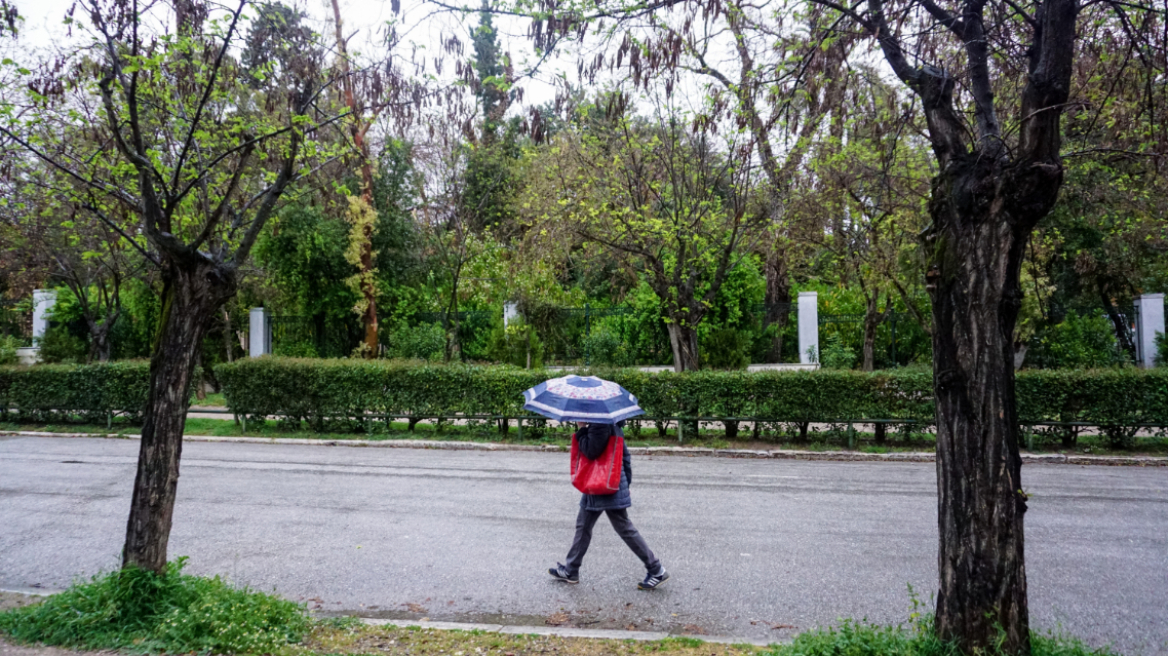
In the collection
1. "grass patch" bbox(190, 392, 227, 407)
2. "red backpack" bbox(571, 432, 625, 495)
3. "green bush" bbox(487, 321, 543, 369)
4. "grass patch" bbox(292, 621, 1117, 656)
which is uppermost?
"green bush" bbox(487, 321, 543, 369)

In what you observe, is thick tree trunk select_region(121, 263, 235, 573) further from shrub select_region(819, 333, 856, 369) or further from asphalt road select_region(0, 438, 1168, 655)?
shrub select_region(819, 333, 856, 369)

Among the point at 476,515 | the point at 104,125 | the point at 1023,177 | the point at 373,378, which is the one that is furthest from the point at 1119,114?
the point at 373,378

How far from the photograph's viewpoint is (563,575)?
644 cm

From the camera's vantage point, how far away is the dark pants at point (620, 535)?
618 centimetres

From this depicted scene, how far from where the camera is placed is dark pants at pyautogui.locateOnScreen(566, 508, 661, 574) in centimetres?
618

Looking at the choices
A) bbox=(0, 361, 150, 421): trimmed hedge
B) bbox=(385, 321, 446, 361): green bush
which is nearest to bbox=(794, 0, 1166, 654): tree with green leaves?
bbox=(0, 361, 150, 421): trimmed hedge

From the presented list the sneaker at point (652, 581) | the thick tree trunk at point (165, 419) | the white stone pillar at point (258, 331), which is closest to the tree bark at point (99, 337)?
the white stone pillar at point (258, 331)

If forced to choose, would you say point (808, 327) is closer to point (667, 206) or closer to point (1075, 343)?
point (1075, 343)

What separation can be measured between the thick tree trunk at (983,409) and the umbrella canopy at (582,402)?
2540mm

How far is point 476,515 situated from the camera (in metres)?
9.00

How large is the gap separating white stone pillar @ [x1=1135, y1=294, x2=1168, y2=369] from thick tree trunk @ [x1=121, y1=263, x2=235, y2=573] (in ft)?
81.0

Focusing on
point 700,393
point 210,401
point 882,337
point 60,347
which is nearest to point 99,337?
point 210,401

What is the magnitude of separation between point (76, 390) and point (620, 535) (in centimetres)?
1773

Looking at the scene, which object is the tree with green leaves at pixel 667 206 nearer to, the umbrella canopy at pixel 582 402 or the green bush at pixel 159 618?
the umbrella canopy at pixel 582 402
